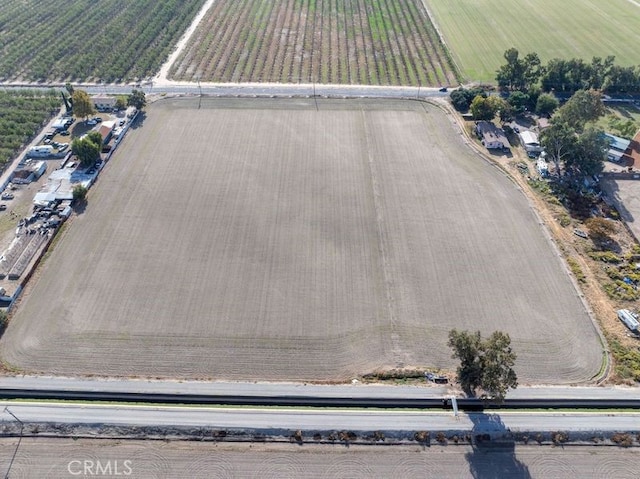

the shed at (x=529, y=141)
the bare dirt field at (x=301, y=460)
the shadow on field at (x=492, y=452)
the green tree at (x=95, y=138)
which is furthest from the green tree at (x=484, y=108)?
the green tree at (x=95, y=138)

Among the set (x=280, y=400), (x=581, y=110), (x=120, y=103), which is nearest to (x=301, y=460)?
(x=280, y=400)

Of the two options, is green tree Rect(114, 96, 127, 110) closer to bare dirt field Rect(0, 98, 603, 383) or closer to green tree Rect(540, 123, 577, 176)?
bare dirt field Rect(0, 98, 603, 383)

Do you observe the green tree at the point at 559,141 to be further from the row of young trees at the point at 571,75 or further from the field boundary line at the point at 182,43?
the field boundary line at the point at 182,43

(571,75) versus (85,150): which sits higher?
(571,75)

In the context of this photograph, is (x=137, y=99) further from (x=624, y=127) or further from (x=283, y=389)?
(x=624, y=127)

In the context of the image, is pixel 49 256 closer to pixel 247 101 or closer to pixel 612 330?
pixel 247 101

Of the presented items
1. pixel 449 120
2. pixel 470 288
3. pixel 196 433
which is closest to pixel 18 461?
pixel 196 433

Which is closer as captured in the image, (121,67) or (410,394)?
(410,394)
